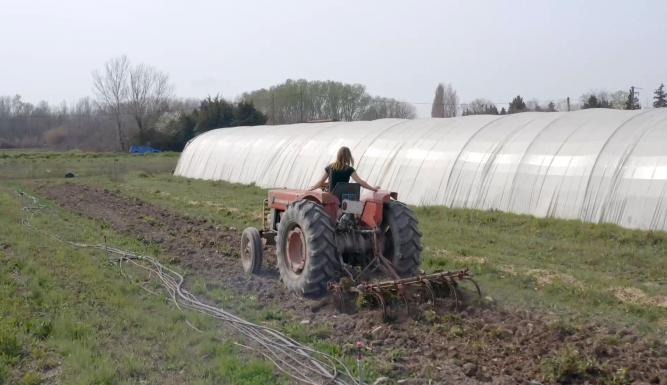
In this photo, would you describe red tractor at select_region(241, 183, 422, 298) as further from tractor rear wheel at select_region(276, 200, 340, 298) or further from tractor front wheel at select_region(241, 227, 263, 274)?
tractor front wheel at select_region(241, 227, 263, 274)

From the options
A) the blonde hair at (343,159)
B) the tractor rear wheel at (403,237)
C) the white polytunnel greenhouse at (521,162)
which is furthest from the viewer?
the white polytunnel greenhouse at (521,162)

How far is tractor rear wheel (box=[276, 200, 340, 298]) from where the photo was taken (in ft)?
26.4

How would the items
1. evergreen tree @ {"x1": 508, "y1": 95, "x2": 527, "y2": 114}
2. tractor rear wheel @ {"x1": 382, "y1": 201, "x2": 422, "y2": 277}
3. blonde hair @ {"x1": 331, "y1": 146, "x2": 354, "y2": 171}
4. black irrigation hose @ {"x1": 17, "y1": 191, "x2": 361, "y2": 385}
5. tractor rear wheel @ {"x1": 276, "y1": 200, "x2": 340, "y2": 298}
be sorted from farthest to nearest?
evergreen tree @ {"x1": 508, "y1": 95, "x2": 527, "y2": 114} → blonde hair @ {"x1": 331, "y1": 146, "x2": 354, "y2": 171} → tractor rear wheel @ {"x1": 382, "y1": 201, "x2": 422, "y2": 277} → tractor rear wheel @ {"x1": 276, "y1": 200, "x2": 340, "y2": 298} → black irrigation hose @ {"x1": 17, "y1": 191, "x2": 361, "y2": 385}

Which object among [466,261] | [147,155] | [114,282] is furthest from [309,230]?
[147,155]

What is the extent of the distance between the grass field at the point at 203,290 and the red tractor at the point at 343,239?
A: 914 mm

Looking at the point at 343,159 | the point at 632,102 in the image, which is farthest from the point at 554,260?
the point at 632,102

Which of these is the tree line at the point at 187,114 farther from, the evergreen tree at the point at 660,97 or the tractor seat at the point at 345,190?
the tractor seat at the point at 345,190

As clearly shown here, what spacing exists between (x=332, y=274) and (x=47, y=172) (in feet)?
110

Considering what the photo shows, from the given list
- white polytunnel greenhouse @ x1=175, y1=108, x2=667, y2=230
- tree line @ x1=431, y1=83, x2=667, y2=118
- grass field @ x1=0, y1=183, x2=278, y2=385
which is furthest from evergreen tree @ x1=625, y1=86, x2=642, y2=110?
grass field @ x1=0, y1=183, x2=278, y2=385

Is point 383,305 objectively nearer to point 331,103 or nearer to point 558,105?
point 558,105

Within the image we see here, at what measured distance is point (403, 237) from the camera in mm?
8375

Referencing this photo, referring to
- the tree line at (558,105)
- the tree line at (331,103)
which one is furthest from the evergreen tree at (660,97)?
the tree line at (331,103)

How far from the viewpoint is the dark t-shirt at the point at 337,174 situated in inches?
346

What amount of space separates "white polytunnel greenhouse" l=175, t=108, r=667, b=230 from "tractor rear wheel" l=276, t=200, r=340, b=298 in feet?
27.0
